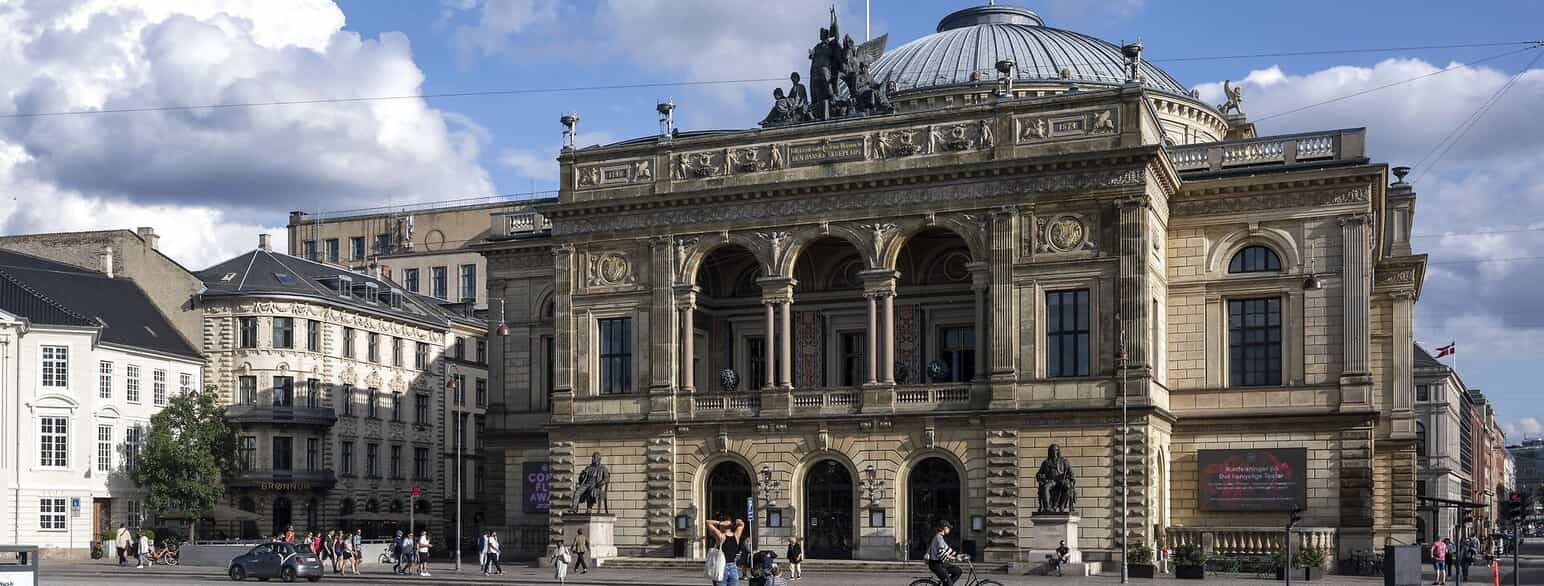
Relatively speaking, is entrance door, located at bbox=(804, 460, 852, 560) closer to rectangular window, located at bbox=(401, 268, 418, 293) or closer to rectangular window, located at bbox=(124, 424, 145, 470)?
rectangular window, located at bbox=(124, 424, 145, 470)

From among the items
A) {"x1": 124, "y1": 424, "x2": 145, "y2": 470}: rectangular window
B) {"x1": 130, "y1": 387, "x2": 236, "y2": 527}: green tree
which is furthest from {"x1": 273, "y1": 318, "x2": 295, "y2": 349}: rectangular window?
{"x1": 124, "y1": 424, "x2": 145, "y2": 470}: rectangular window

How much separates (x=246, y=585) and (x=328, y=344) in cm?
3588

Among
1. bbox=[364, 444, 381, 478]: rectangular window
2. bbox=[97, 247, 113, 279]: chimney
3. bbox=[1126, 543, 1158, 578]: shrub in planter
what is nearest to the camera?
bbox=[1126, 543, 1158, 578]: shrub in planter

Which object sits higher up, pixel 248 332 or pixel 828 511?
pixel 248 332

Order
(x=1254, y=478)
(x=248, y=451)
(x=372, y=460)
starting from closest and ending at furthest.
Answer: (x=1254, y=478) → (x=248, y=451) → (x=372, y=460)

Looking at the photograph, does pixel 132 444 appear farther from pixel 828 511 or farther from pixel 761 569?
pixel 761 569

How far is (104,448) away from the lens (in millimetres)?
78438

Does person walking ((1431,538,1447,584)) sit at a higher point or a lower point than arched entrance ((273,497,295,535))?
higher

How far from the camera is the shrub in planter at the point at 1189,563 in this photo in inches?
2092

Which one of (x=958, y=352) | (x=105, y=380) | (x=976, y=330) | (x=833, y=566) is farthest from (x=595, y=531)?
(x=105, y=380)

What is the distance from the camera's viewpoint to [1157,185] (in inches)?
2324

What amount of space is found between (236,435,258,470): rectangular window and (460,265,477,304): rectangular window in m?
29.0

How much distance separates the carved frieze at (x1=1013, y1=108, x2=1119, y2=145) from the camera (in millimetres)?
57469

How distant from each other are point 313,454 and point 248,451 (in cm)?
317
